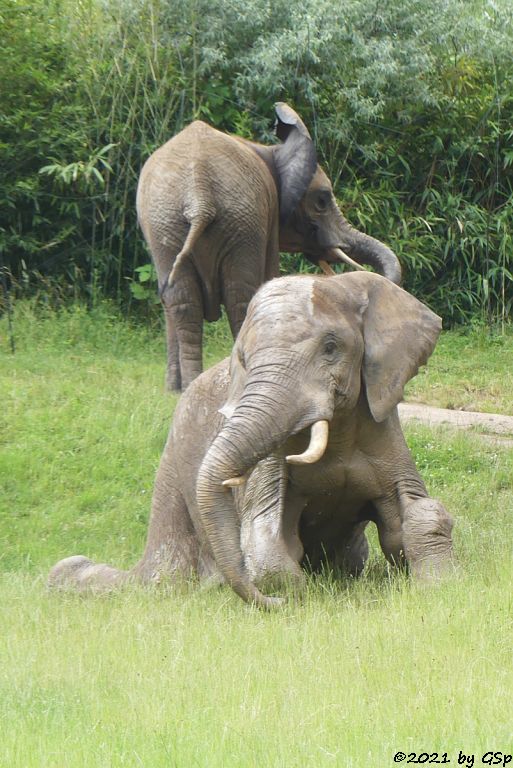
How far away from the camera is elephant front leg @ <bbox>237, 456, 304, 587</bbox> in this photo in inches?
244

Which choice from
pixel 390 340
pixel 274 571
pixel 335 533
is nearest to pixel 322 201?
pixel 335 533

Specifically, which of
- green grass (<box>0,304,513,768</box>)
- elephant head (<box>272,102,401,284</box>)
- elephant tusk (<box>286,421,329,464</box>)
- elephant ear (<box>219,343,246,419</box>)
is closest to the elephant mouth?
elephant tusk (<box>286,421,329,464</box>)

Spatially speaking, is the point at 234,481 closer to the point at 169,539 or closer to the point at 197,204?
the point at 169,539

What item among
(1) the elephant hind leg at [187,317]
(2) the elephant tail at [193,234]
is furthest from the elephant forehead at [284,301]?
(1) the elephant hind leg at [187,317]

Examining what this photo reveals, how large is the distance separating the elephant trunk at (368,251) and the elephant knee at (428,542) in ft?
18.5

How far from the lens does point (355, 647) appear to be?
5.27m

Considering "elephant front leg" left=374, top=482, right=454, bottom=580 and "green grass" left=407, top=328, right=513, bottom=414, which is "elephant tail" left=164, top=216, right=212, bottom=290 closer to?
"green grass" left=407, top=328, right=513, bottom=414

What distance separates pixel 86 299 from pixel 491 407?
4.30 meters

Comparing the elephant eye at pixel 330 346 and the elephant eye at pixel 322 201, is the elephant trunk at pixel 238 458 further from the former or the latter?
the elephant eye at pixel 322 201

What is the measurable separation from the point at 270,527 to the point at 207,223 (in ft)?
14.8

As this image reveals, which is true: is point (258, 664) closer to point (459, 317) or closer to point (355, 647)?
point (355, 647)

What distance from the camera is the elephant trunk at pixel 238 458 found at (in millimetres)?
5926

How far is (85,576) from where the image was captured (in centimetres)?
718

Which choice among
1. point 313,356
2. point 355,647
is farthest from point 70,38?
point 355,647
